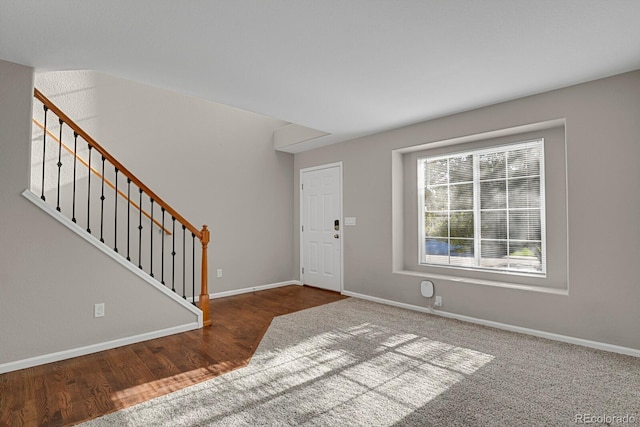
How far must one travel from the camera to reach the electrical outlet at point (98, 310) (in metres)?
3.00

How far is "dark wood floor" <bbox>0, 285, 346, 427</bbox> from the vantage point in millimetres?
2078

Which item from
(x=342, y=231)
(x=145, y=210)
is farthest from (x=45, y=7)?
(x=342, y=231)

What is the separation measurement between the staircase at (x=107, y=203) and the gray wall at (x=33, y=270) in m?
0.23

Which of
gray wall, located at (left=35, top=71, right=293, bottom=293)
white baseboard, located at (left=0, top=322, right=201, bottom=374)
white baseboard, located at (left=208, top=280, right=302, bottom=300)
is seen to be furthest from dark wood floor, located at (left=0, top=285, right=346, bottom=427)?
gray wall, located at (left=35, top=71, right=293, bottom=293)

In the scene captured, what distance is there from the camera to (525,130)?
3.62 metres

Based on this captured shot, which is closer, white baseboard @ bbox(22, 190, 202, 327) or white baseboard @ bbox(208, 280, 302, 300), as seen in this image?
white baseboard @ bbox(22, 190, 202, 327)

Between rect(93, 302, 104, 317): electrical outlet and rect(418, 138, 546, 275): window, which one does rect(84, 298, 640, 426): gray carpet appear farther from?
rect(93, 302, 104, 317): electrical outlet

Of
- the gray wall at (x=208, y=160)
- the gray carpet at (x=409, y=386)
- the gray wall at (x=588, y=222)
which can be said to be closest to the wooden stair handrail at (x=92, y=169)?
the gray wall at (x=208, y=160)

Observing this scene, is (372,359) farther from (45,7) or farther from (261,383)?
(45,7)

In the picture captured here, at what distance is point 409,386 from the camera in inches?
93.0

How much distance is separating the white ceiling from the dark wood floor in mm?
2498

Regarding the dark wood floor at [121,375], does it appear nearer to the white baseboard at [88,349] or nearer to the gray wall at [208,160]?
the white baseboard at [88,349]

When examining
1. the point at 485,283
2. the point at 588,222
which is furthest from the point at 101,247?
the point at 588,222

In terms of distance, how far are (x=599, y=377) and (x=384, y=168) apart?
3.21 m
